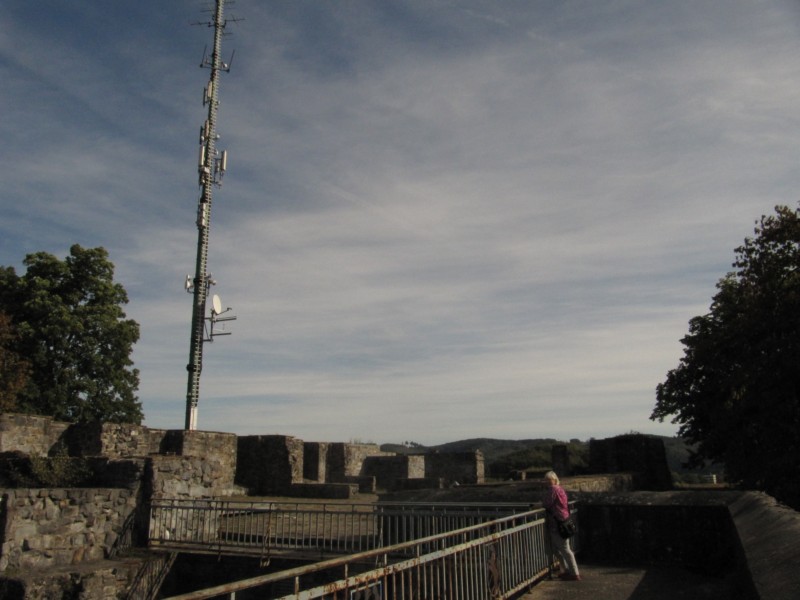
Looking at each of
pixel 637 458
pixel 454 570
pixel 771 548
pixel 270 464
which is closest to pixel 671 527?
pixel 454 570

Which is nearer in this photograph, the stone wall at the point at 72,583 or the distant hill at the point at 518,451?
the stone wall at the point at 72,583

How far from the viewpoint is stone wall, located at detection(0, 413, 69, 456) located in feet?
60.5

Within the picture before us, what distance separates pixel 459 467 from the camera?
93.2 feet

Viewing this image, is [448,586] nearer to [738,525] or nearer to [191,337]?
[738,525]

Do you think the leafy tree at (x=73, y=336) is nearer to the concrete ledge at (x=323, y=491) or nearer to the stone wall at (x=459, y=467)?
the concrete ledge at (x=323, y=491)

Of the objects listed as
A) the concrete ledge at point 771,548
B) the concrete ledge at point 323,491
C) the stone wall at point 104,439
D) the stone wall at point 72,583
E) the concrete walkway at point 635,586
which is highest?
the stone wall at point 104,439

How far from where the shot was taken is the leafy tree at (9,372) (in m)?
24.2

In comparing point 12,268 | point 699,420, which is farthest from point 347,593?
point 12,268

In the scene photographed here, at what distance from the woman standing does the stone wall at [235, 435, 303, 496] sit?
722 inches

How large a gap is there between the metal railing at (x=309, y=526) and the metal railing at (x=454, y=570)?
104 cm

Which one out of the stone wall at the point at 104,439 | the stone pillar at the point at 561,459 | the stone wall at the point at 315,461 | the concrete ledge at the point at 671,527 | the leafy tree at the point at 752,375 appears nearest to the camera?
the concrete ledge at the point at 671,527

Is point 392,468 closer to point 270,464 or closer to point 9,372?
point 270,464

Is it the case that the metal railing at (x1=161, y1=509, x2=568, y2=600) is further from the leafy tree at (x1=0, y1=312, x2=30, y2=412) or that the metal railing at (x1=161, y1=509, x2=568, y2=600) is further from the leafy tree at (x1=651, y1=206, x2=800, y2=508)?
the leafy tree at (x1=0, y1=312, x2=30, y2=412)

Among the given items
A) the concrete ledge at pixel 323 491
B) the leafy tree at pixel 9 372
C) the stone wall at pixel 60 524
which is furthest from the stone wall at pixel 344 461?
the stone wall at pixel 60 524
